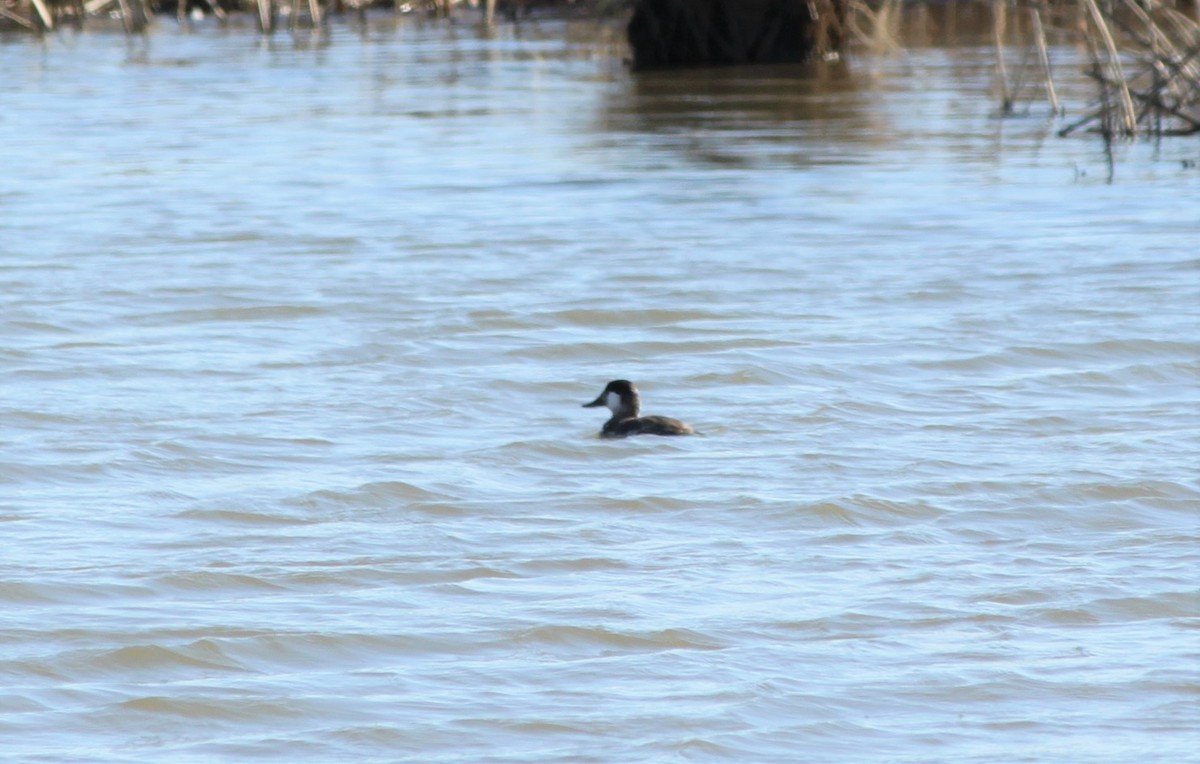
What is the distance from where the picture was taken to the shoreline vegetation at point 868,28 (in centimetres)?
1366

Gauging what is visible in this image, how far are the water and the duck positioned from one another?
6cm

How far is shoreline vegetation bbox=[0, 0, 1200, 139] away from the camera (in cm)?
1366

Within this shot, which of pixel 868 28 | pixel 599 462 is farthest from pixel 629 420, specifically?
pixel 868 28

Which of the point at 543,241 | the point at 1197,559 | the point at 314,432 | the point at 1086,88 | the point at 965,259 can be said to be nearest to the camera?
the point at 1197,559

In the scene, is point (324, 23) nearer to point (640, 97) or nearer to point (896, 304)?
point (640, 97)

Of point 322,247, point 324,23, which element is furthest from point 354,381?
point 324,23

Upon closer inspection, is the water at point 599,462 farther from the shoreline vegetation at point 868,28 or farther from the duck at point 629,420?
the shoreline vegetation at point 868,28

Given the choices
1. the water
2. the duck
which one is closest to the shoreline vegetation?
the water

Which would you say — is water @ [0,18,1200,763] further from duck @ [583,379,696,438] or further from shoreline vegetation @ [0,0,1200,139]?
shoreline vegetation @ [0,0,1200,139]

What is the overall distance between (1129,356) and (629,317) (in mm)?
2262

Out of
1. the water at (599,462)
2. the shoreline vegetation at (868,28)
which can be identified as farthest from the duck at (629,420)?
the shoreline vegetation at (868,28)

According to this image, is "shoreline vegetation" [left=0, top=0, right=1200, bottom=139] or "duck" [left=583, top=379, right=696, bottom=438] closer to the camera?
"duck" [left=583, top=379, right=696, bottom=438]

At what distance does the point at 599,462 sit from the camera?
6.92 metres

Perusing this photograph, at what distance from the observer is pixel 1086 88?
20.7 meters
